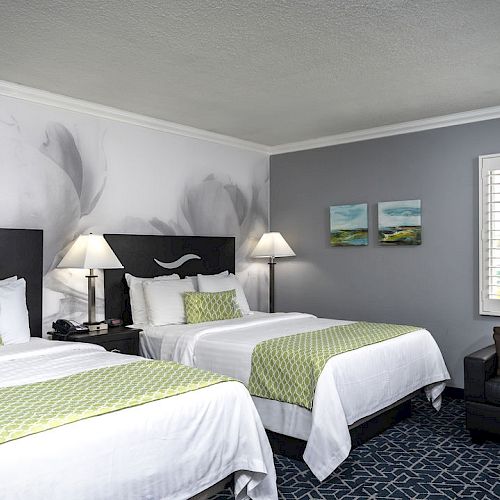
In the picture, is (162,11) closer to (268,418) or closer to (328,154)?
(268,418)

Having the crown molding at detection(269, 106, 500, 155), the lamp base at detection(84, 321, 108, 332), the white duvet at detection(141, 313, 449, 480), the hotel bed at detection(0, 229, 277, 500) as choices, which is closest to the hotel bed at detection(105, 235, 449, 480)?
the white duvet at detection(141, 313, 449, 480)

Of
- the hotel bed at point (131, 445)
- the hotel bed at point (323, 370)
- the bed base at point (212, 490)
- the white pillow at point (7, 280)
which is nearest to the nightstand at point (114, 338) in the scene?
the hotel bed at point (323, 370)

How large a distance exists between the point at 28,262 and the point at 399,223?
3537 millimetres

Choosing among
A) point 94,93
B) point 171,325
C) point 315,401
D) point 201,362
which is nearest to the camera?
point 315,401

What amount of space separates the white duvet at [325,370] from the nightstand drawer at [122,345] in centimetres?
12

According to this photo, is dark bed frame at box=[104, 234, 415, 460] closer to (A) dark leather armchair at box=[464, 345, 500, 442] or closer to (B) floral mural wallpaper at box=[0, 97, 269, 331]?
(B) floral mural wallpaper at box=[0, 97, 269, 331]

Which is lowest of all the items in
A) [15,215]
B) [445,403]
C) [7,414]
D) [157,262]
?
[445,403]

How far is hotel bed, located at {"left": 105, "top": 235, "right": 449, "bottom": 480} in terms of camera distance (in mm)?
3303

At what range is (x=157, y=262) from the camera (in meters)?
5.27

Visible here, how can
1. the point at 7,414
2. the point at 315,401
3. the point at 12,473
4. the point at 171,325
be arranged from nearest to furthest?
the point at 12,473 < the point at 7,414 < the point at 315,401 < the point at 171,325

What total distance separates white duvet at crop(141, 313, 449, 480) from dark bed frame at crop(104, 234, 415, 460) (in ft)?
0.53

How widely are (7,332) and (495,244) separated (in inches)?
162

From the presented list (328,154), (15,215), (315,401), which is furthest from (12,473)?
(328,154)

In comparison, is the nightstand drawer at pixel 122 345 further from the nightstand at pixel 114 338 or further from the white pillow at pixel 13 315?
the white pillow at pixel 13 315
